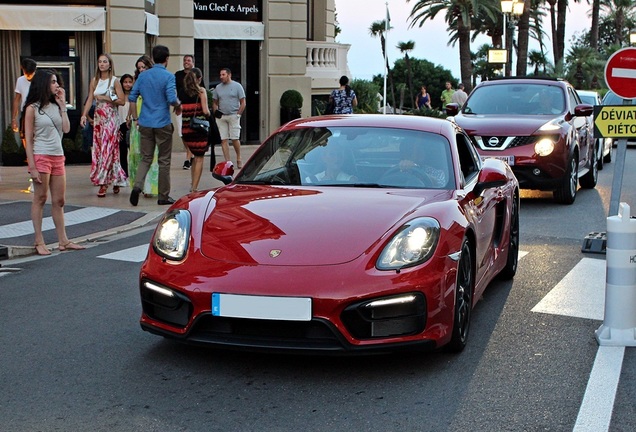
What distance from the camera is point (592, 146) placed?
671 inches

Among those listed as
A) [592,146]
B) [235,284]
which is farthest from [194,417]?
[592,146]

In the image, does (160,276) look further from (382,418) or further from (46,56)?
(46,56)

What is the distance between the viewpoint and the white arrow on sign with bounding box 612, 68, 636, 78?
29.8ft

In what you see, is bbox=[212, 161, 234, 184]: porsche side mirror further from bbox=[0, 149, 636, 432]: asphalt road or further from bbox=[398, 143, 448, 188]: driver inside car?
bbox=[398, 143, 448, 188]: driver inside car

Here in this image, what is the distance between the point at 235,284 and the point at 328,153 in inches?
71.5

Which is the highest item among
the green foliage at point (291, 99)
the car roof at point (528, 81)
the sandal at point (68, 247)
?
the car roof at point (528, 81)

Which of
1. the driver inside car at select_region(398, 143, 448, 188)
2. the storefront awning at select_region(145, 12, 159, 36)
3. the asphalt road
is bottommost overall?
the asphalt road

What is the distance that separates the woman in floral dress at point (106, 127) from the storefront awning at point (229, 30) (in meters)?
12.1

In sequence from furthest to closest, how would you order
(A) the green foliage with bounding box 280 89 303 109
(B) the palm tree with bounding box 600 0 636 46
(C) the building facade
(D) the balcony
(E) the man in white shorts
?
(B) the palm tree with bounding box 600 0 636 46 < (D) the balcony < (A) the green foliage with bounding box 280 89 303 109 < (C) the building facade < (E) the man in white shorts

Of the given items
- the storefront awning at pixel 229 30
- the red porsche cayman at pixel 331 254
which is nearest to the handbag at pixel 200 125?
the red porsche cayman at pixel 331 254

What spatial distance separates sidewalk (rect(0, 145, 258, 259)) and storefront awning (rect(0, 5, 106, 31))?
3.63 metres

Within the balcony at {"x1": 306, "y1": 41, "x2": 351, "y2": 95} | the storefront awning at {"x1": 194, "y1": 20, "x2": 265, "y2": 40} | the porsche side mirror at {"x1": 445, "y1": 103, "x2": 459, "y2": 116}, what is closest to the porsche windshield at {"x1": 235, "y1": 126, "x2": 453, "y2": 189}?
the porsche side mirror at {"x1": 445, "y1": 103, "x2": 459, "y2": 116}

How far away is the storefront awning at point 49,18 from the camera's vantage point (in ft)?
65.6

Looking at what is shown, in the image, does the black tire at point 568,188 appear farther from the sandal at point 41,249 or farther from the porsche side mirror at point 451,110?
the sandal at point 41,249
